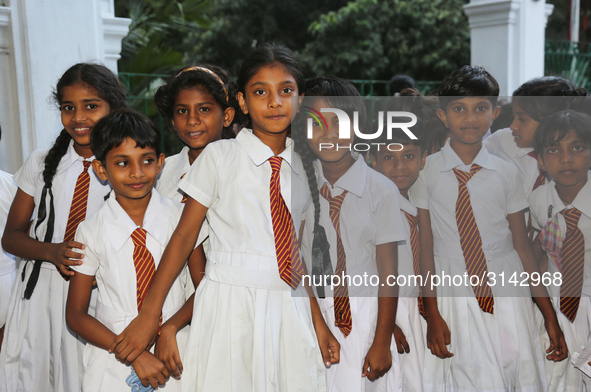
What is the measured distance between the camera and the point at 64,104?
2.38 metres

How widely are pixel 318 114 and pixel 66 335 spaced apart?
55.3 inches

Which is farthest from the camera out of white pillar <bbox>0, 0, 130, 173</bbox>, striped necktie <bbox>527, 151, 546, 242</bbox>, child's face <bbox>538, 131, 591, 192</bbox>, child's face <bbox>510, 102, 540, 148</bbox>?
white pillar <bbox>0, 0, 130, 173</bbox>

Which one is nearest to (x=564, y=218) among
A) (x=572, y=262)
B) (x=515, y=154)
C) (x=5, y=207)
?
(x=572, y=262)

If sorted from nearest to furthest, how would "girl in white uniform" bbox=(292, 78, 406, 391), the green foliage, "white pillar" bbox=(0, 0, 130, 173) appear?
"girl in white uniform" bbox=(292, 78, 406, 391), "white pillar" bbox=(0, 0, 130, 173), the green foliage

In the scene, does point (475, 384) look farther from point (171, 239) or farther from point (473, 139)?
point (171, 239)

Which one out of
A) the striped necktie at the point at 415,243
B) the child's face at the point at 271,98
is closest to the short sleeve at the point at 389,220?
the striped necktie at the point at 415,243

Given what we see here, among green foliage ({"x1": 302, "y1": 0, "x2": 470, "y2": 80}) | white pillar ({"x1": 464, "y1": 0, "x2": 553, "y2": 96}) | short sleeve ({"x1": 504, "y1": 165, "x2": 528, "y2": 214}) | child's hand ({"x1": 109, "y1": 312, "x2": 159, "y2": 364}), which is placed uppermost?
green foliage ({"x1": 302, "y1": 0, "x2": 470, "y2": 80})

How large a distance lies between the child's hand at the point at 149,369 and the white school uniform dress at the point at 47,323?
538 millimetres

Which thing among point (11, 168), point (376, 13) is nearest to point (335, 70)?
point (376, 13)

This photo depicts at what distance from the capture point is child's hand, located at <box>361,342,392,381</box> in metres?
2.13

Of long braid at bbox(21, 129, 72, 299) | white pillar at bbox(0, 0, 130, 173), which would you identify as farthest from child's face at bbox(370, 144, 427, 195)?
white pillar at bbox(0, 0, 130, 173)

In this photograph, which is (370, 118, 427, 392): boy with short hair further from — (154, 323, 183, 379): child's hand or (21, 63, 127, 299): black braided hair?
(21, 63, 127, 299): black braided hair

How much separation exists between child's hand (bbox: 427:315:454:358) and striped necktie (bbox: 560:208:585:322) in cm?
57

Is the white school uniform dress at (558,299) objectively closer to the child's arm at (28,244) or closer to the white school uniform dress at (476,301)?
the white school uniform dress at (476,301)
